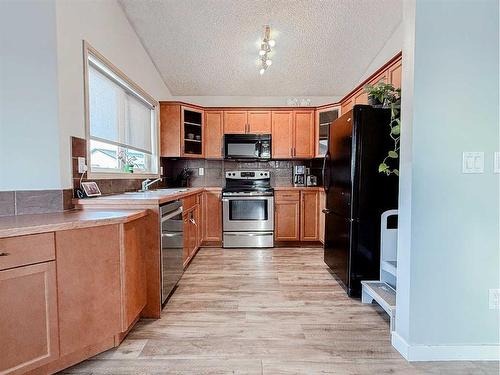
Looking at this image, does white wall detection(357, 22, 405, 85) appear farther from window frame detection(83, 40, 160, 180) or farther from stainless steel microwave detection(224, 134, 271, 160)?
window frame detection(83, 40, 160, 180)

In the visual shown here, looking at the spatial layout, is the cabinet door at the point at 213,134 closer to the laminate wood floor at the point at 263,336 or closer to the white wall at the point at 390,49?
the laminate wood floor at the point at 263,336

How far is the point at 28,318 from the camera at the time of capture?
1.28 metres

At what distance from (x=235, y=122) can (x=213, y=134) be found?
1.31ft

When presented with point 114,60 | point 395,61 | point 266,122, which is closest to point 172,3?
point 114,60

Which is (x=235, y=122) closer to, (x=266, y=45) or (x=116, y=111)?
(x=266, y=45)

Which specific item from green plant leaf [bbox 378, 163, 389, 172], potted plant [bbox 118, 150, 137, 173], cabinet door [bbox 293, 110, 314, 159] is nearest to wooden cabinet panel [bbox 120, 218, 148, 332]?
potted plant [bbox 118, 150, 137, 173]

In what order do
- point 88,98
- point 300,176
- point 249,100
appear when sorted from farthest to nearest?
point 249,100 → point 300,176 → point 88,98

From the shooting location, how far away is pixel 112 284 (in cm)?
157

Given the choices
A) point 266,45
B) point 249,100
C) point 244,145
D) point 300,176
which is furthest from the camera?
point 249,100

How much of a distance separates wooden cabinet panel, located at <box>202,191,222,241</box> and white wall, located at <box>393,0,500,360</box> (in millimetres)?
2852

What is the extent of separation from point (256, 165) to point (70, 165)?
3047 mm

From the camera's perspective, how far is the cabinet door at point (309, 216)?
4078mm

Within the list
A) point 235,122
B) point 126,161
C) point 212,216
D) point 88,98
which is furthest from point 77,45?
point 212,216

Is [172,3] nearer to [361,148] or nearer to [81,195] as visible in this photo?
[81,195]
